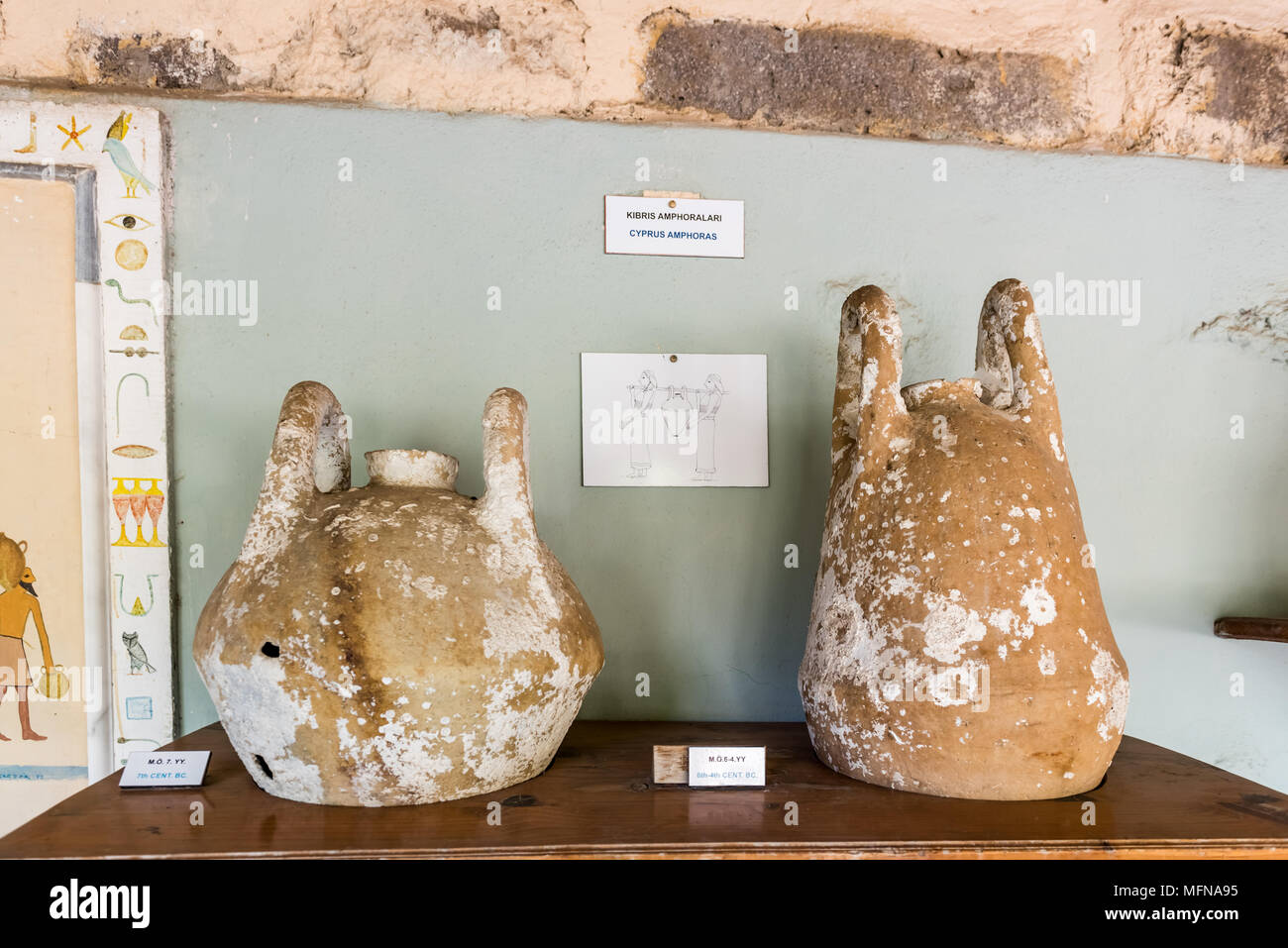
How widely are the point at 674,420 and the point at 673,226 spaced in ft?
1.04

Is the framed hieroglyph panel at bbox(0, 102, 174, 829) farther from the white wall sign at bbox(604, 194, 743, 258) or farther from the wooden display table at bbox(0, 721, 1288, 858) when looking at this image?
the white wall sign at bbox(604, 194, 743, 258)

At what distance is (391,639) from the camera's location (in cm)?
94

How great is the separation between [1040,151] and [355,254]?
1148 millimetres

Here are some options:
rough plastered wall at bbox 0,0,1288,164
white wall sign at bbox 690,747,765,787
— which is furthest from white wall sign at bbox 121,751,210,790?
rough plastered wall at bbox 0,0,1288,164

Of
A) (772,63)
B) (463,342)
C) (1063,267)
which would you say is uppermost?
(772,63)

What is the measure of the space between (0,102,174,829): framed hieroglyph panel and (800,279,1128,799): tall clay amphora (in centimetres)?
101

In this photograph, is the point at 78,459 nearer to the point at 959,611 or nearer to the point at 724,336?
the point at 724,336

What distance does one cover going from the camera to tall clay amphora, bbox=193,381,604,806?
3.08 ft
